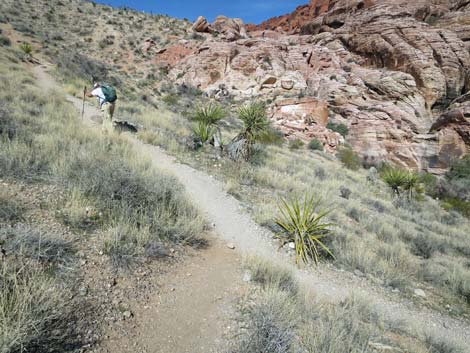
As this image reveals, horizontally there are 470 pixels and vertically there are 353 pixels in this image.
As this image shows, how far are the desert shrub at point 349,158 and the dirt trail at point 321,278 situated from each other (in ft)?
46.8

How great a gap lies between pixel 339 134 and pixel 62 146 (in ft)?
68.4

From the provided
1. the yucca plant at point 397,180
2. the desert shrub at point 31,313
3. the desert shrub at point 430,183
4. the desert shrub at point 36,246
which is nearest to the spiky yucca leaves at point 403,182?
the yucca plant at point 397,180

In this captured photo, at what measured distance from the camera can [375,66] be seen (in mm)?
25875

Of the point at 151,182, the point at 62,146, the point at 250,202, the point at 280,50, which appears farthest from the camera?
the point at 280,50

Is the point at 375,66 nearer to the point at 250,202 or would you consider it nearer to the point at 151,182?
the point at 250,202

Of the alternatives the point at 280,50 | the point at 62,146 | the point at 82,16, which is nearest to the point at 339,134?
the point at 280,50

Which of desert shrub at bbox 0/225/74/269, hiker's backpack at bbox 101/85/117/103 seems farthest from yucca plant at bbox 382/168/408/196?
desert shrub at bbox 0/225/74/269

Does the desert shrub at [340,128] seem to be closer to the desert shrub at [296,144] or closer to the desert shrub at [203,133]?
the desert shrub at [296,144]

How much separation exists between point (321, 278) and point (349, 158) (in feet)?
52.9

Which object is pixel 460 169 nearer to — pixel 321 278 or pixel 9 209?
pixel 321 278

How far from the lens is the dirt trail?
3.45 meters

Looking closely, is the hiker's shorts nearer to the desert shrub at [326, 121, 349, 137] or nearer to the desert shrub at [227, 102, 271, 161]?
the desert shrub at [227, 102, 271, 161]

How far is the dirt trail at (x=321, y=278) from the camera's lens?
3.45 metres

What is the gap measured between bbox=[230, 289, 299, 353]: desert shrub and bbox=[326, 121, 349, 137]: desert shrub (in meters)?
21.3
